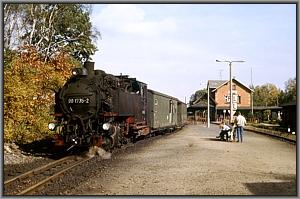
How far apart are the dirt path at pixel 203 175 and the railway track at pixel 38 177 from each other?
84 centimetres

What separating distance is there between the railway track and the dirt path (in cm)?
84

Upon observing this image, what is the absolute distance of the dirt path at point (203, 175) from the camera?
26.6 ft

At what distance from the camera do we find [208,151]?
1388cm

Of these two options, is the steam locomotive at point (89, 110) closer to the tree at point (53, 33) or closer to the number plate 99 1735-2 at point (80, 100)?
the number plate 99 1735-2 at point (80, 100)

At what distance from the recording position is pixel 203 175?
957cm

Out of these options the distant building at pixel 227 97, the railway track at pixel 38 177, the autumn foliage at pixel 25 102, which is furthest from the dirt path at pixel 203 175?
the autumn foliage at pixel 25 102

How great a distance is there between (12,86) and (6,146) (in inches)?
72.2

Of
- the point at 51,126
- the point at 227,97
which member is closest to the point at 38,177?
the point at 51,126

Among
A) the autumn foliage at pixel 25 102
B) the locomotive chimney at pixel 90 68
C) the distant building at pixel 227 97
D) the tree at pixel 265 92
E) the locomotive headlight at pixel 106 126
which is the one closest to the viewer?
the tree at pixel 265 92

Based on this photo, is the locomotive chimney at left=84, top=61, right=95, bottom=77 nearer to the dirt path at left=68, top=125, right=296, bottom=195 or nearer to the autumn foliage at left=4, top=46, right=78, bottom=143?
the autumn foliage at left=4, top=46, right=78, bottom=143

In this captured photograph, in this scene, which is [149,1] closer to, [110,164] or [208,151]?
[110,164]

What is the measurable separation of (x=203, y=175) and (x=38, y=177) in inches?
149

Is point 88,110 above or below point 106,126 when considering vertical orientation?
above

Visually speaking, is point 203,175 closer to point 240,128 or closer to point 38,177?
point 38,177
